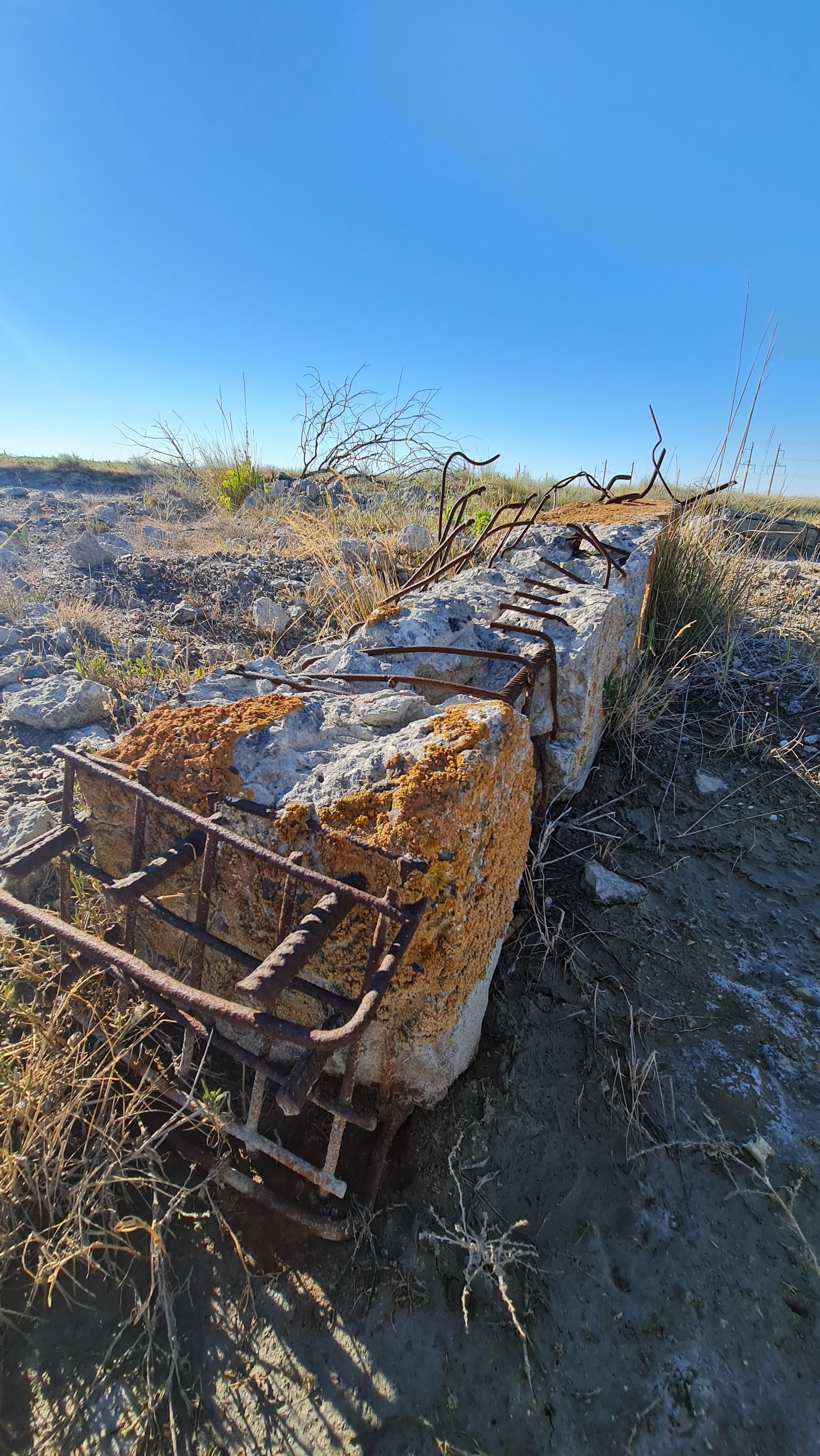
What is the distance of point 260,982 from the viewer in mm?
990

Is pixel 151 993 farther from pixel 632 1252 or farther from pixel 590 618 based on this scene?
pixel 590 618

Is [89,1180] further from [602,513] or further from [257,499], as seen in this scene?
[257,499]

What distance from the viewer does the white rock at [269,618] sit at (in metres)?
3.62

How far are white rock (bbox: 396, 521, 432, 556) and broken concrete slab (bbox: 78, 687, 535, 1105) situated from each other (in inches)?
113

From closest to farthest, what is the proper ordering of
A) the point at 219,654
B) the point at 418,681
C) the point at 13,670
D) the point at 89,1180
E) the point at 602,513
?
the point at 89,1180 → the point at 418,681 → the point at 13,670 → the point at 219,654 → the point at 602,513

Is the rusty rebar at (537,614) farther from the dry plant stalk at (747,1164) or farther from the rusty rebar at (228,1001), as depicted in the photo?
the dry plant stalk at (747,1164)

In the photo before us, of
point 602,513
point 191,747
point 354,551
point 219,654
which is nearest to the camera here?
point 191,747

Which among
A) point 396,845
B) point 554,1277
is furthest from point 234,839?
point 554,1277

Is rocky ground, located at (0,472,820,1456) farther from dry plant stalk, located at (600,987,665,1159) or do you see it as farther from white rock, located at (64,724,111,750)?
white rock, located at (64,724,111,750)

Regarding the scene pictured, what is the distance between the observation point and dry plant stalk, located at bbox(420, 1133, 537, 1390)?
47.8 inches

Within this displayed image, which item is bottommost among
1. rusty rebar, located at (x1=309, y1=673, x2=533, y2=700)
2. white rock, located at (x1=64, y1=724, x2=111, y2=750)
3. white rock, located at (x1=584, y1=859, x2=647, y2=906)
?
white rock, located at (x1=584, y1=859, x2=647, y2=906)

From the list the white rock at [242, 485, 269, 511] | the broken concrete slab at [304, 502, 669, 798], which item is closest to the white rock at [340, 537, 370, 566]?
the broken concrete slab at [304, 502, 669, 798]

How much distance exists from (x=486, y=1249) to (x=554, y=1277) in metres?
0.15

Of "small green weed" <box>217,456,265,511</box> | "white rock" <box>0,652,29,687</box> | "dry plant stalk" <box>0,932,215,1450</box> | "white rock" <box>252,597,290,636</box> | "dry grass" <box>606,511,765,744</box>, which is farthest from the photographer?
"small green weed" <box>217,456,265,511</box>
